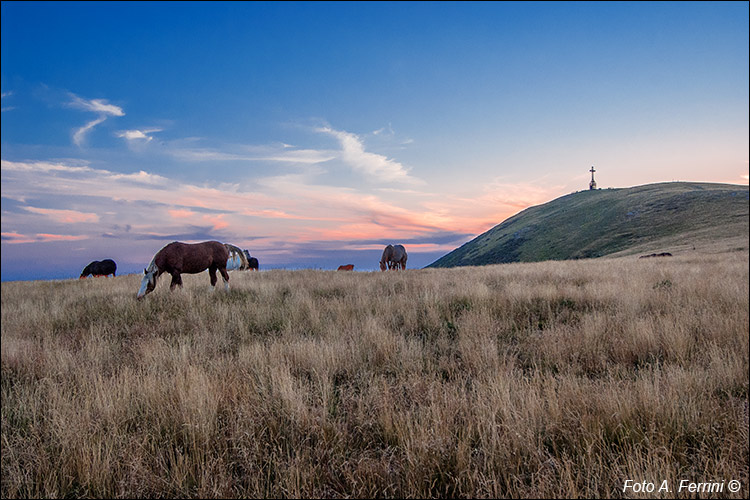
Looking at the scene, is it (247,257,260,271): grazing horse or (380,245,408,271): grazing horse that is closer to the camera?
(380,245,408,271): grazing horse

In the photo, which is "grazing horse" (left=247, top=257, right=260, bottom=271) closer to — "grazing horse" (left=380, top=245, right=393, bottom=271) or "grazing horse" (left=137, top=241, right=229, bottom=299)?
"grazing horse" (left=380, top=245, right=393, bottom=271)

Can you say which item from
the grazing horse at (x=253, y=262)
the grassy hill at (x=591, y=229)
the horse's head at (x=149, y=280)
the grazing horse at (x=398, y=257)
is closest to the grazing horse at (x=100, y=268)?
the grazing horse at (x=253, y=262)

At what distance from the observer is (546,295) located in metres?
8.66

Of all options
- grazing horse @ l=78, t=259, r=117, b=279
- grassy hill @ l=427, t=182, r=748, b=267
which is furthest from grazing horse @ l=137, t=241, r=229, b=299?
grassy hill @ l=427, t=182, r=748, b=267

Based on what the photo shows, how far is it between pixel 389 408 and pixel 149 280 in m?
9.37

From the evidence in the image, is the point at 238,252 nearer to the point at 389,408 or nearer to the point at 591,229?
the point at 389,408

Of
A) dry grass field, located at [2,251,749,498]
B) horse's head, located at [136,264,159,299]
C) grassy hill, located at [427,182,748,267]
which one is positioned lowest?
dry grass field, located at [2,251,749,498]

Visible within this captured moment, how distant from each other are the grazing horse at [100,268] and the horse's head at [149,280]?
18093 millimetres

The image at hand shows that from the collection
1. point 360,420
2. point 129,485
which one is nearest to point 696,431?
point 360,420

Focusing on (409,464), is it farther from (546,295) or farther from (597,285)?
(597,285)

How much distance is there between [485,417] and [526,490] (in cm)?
74

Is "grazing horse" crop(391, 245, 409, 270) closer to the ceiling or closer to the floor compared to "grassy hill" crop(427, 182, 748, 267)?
closer to the floor

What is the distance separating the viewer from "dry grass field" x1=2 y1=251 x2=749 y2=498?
2.58 meters

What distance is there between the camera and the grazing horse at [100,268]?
80.7 ft
